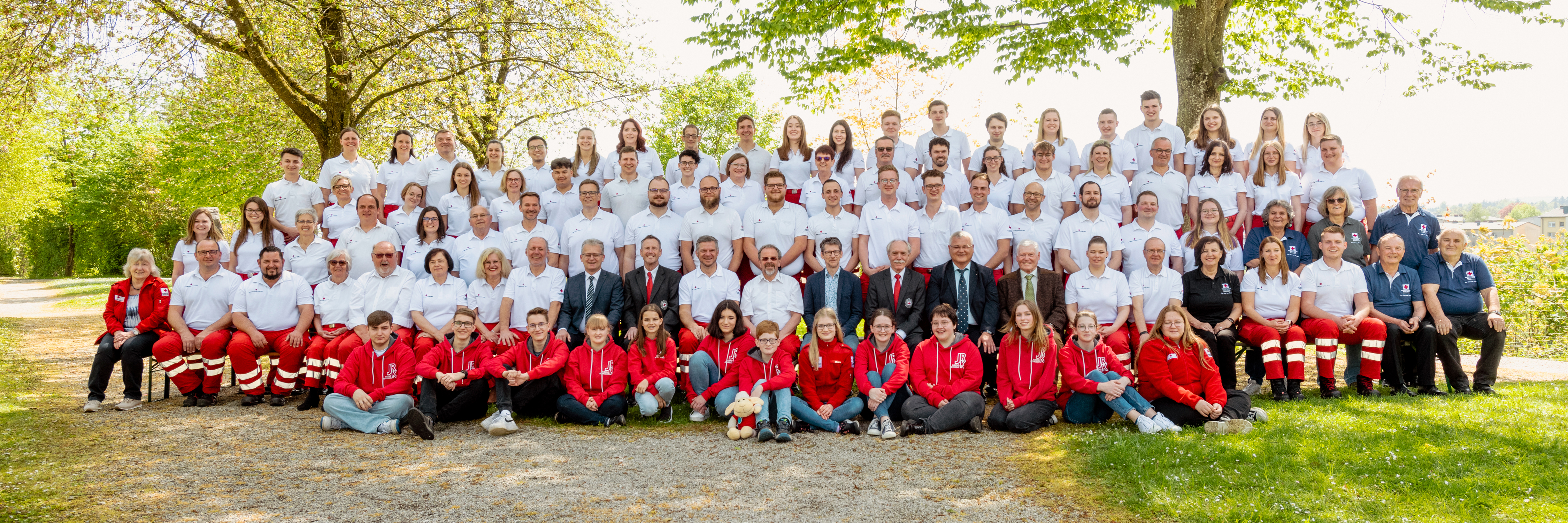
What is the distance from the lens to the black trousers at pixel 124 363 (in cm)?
730

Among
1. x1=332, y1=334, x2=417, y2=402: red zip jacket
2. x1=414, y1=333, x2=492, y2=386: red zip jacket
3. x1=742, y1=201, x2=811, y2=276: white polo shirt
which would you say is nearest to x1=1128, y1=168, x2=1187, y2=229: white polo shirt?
x1=742, y1=201, x2=811, y2=276: white polo shirt

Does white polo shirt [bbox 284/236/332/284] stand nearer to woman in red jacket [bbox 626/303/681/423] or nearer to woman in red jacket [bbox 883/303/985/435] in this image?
woman in red jacket [bbox 626/303/681/423]

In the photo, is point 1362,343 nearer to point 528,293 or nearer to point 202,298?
point 528,293

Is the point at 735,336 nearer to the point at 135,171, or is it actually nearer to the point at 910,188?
the point at 910,188

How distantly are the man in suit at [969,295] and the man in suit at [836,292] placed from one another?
608 mm

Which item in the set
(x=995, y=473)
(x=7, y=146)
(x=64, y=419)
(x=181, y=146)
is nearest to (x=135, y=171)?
(x=181, y=146)

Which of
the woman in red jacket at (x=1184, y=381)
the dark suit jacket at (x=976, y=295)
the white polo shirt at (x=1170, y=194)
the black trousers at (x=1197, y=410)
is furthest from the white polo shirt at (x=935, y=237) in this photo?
the black trousers at (x=1197, y=410)

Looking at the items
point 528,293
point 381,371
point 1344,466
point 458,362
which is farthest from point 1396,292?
point 381,371

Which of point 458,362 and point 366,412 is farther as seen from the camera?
point 458,362

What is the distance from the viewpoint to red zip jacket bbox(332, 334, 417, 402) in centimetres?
660

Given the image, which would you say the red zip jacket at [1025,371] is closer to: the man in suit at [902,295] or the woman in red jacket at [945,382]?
the woman in red jacket at [945,382]

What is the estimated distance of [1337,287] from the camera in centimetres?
725

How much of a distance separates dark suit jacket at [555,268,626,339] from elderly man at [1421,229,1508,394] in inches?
263

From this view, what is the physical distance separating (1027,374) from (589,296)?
3.59m
